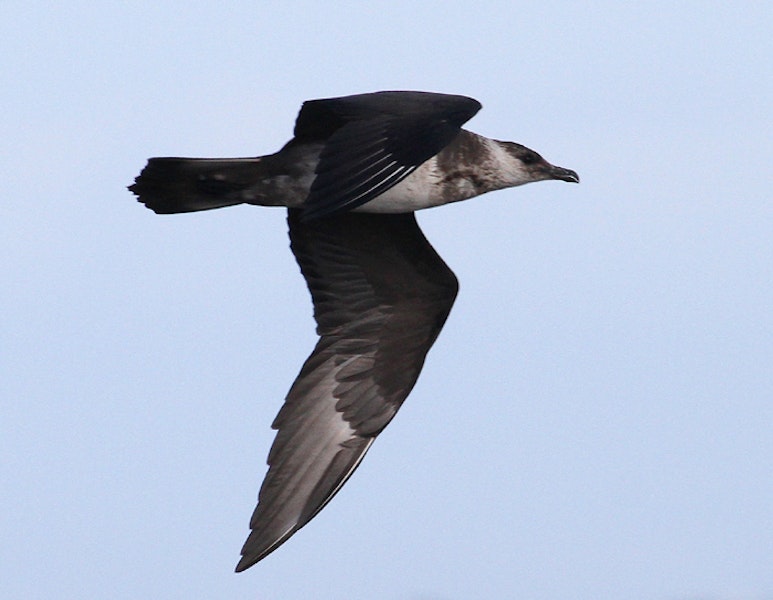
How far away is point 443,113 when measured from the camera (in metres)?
8.55

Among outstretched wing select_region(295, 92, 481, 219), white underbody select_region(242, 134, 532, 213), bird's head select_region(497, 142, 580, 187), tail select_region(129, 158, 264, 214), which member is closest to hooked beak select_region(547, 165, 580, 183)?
bird's head select_region(497, 142, 580, 187)

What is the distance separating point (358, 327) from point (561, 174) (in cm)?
159

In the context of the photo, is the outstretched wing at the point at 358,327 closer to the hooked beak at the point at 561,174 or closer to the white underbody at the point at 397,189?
the white underbody at the point at 397,189

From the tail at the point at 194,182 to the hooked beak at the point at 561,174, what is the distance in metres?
1.97

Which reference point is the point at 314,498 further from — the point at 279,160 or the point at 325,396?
the point at 279,160

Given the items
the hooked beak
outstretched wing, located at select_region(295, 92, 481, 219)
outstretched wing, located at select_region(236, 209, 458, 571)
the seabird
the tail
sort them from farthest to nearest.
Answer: the hooked beak < outstretched wing, located at select_region(236, 209, 458, 571) < the tail < the seabird < outstretched wing, located at select_region(295, 92, 481, 219)

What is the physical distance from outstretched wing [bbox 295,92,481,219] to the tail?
65 centimetres

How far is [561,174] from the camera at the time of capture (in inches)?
406

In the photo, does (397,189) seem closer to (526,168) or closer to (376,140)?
(376,140)

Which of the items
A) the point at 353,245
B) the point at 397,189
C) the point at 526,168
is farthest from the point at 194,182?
the point at 526,168

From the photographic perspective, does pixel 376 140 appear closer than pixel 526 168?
Yes

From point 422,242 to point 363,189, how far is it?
2205 millimetres

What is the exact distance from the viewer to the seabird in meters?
8.49

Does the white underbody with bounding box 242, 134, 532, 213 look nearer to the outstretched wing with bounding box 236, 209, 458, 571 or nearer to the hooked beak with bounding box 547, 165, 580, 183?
the outstretched wing with bounding box 236, 209, 458, 571
